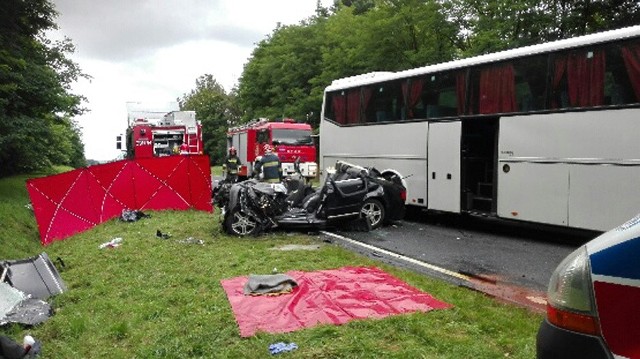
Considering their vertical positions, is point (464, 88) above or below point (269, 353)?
above

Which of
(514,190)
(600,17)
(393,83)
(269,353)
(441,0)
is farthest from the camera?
(441,0)

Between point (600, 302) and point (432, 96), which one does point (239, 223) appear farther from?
point (600, 302)

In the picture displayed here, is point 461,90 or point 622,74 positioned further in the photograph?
point 461,90

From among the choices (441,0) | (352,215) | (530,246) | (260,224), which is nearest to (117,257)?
(260,224)

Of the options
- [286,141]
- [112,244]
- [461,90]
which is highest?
[461,90]

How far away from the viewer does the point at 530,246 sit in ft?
30.1

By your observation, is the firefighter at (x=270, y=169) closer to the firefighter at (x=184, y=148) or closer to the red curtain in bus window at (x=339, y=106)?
the red curtain in bus window at (x=339, y=106)

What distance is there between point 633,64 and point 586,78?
747 mm

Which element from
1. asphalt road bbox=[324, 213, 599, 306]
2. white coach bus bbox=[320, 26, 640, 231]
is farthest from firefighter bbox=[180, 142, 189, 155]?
asphalt road bbox=[324, 213, 599, 306]

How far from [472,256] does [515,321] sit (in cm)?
363

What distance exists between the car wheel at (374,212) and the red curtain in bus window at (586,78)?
414cm

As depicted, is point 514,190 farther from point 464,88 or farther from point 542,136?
point 464,88

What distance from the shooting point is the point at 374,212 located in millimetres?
11062

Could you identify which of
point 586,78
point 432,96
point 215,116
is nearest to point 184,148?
point 432,96
